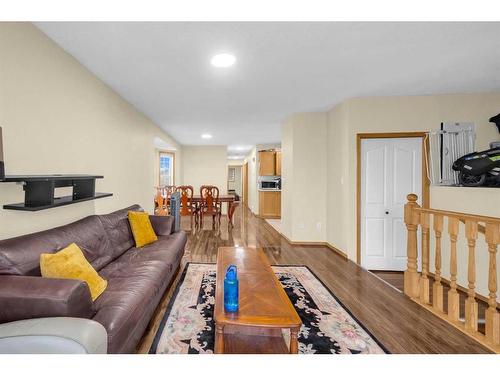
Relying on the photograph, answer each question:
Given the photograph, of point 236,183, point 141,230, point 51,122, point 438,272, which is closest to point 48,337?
point 51,122

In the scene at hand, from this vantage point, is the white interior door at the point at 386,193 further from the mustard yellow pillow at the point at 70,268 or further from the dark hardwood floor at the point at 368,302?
the mustard yellow pillow at the point at 70,268

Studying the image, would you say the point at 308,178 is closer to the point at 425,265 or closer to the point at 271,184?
the point at 425,265

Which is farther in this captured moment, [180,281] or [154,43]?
[180,281]

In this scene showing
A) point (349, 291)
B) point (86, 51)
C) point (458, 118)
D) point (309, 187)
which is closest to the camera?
point (86, 51)

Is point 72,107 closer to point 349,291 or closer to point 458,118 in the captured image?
point 349,291

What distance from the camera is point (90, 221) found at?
2.39m

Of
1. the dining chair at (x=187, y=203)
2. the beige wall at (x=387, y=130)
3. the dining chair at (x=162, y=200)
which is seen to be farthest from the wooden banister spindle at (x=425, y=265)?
the dining chair at (x=162, y=200)

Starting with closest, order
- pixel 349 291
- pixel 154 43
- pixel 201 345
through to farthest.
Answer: pixel 201 345, pixel 154 43, pixel 349 291

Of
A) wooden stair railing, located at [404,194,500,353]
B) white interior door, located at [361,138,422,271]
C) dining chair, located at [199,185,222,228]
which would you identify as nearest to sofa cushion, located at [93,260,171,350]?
wooden stair railing, located at [404,194,500,353]

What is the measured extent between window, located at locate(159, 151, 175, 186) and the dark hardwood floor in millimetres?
3287
